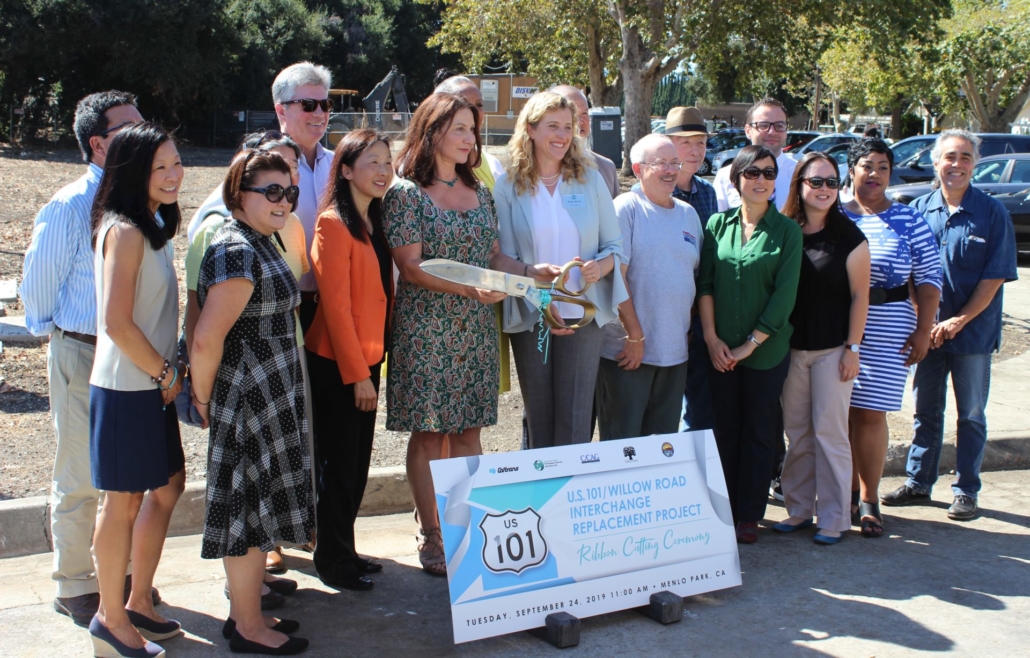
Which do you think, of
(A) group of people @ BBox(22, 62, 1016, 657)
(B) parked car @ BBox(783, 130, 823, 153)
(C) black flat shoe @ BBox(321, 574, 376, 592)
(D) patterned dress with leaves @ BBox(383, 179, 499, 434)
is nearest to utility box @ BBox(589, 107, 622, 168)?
(B) parked car @ BBox(783, 130, 823, 153)

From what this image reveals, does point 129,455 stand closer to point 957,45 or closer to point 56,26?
point 56,26

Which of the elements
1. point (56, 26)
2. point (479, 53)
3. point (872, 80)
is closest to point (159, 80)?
point (56, 26)

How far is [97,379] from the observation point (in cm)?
323

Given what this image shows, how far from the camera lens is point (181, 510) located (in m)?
4.61

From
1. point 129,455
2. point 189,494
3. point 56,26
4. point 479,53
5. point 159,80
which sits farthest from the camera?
point 159,80

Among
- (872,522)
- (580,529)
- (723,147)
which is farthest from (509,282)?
(723,147)

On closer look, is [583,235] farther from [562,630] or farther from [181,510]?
[181,510]

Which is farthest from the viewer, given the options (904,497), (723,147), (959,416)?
(723,147)

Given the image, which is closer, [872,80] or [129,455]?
[129,455]

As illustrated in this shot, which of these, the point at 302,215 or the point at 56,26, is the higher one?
the point at 56,26

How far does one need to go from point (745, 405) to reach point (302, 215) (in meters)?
2.34

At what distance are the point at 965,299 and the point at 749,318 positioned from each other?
1439 millimetres

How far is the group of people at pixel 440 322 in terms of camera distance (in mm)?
3299

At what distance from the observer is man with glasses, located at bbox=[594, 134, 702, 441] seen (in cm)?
442
